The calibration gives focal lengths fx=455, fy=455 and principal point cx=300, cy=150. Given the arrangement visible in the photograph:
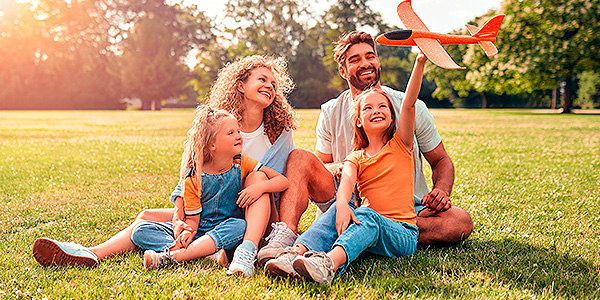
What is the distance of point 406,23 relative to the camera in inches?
110

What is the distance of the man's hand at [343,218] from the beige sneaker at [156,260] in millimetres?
1061

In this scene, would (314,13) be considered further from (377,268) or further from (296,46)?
(377,268)

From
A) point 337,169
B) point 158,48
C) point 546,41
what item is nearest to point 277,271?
point 337,169

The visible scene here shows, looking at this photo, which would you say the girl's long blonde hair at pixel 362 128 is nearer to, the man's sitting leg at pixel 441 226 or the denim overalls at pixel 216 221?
the man's sitting leg at pixel 441 226

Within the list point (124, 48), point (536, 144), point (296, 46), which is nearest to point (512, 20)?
point (536, 144)

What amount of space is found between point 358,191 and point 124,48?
50.6m

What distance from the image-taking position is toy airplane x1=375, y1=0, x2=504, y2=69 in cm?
259

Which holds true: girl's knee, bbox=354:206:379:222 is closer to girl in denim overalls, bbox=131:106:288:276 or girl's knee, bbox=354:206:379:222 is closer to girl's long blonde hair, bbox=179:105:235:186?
girl in denim overalls, bbox=131:106:288:276

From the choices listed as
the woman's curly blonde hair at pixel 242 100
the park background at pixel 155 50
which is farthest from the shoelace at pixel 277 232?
the park background at pixel 155 50

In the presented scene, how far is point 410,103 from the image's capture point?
2861 mm

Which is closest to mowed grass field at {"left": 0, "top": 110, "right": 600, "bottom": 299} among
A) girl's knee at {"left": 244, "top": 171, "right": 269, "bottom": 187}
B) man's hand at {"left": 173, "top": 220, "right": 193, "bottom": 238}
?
man's hand at {"left": 173, "top": 220, "right": 193, "bottom": 238}

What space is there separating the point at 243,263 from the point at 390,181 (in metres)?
1.10

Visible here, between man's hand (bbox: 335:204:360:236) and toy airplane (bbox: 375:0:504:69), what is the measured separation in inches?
40.0

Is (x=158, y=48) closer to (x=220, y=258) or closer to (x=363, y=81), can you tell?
(x=363, y=81)
